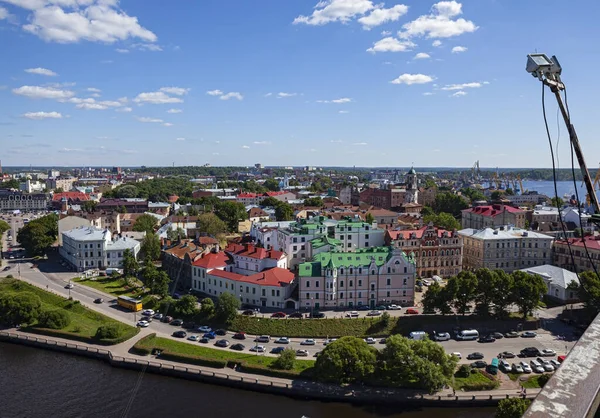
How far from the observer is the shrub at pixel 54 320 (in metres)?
40.5

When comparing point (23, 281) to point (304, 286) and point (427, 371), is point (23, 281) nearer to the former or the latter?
point (304, 286)

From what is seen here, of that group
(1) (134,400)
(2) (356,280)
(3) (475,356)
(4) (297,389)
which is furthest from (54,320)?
(3) (475,356)

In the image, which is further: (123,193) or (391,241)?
(123,193)

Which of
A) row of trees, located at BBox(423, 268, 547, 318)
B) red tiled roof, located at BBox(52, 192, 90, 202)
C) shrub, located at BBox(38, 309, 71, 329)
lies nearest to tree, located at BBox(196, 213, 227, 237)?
shrub, located at BBox(38, 309, 71, 329)

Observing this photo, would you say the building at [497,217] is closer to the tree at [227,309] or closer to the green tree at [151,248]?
the tree at [227,309]

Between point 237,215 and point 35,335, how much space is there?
46.3 meters

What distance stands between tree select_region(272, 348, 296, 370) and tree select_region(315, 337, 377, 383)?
2371 mm

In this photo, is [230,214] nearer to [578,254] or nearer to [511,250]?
[511,250]

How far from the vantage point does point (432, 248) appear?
175 feet

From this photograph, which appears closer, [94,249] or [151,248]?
[94,249]

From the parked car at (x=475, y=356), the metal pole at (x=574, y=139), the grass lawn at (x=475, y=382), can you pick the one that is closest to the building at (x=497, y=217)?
the parked car at (x=475, y=356)

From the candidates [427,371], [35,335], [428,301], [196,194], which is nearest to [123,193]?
[196,194]

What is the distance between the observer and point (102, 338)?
125 ft

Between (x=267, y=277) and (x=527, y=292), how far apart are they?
77.3 feet
